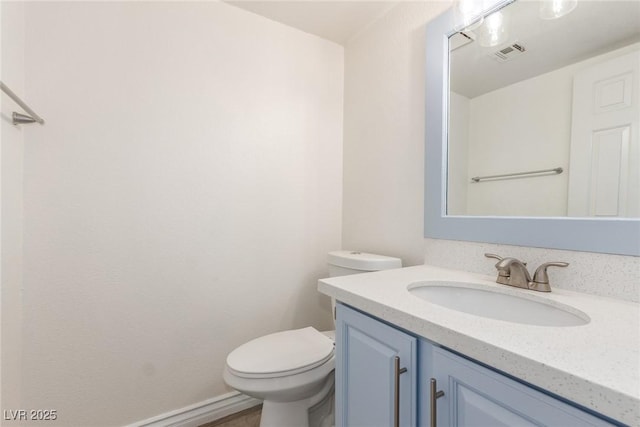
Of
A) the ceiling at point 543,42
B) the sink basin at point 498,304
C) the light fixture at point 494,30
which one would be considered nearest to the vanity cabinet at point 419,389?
the sink basin at point 498,304

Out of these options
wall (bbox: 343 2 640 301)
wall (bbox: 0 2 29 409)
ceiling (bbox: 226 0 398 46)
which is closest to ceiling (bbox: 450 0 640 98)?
wall (bbox: 343 2 640 301)

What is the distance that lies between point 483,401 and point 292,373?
725mm

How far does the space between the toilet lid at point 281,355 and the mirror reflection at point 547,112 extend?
783mm

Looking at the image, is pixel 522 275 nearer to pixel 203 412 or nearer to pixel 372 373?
pixel 372 373

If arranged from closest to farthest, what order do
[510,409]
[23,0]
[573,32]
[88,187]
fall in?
1. [510,409]
2. [573,32]
3. [23,0]
4. [88,187]

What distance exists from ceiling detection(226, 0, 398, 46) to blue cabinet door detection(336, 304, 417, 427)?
1.45 meters

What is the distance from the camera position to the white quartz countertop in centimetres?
37

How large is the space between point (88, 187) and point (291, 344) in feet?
3.48

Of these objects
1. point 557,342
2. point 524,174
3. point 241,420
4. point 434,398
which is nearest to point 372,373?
point 434,398

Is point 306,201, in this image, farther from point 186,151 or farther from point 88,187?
point 88,187

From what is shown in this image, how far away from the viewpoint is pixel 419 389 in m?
0.63

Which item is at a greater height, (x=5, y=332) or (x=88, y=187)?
(x=88, y=187)

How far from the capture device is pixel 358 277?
94cm

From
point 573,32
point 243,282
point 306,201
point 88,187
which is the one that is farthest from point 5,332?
point 573,32
